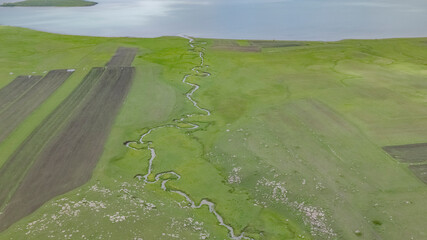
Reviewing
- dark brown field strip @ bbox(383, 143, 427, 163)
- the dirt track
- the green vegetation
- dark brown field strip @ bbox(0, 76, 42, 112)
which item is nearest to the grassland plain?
dark brown field strip @ bbox(383, 143, 427, 163)

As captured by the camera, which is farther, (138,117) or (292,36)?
(292,36)

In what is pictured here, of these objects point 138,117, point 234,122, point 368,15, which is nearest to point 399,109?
point 234,122

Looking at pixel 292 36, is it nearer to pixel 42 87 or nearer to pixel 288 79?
pixel 288 79

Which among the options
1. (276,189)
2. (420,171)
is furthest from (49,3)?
(420,171)

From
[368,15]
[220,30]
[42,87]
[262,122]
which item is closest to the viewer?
[262,122]

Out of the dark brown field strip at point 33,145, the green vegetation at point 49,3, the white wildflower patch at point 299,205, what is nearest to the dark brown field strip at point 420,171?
the white wildflower patch at point 299,205

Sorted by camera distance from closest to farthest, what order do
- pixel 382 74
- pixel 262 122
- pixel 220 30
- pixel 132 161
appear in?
pixel 132 161 < pixel 262 122 < pixel 382 74 < pixel 220 30
